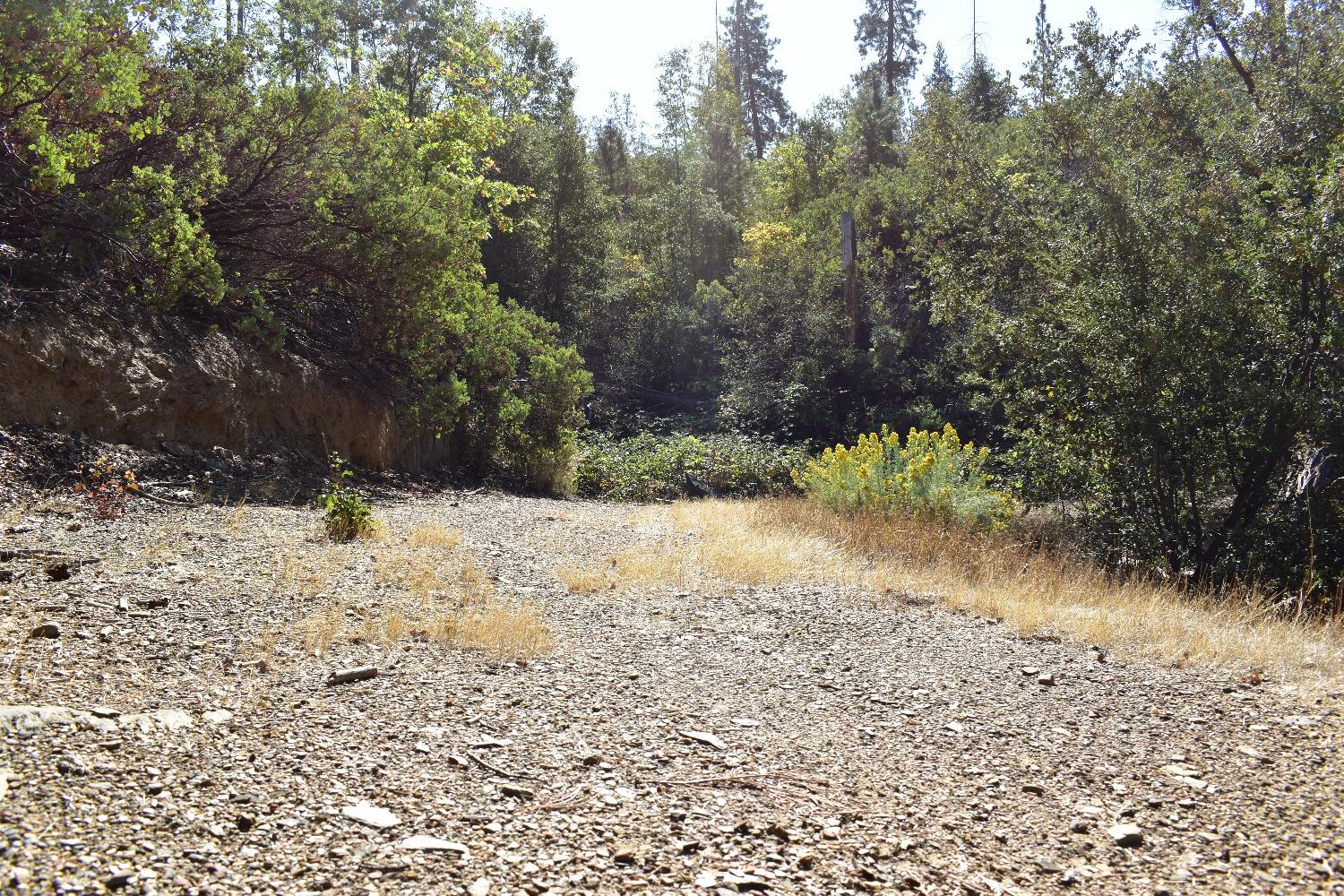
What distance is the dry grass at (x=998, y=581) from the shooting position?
4.98 m

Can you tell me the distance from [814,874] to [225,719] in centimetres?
214

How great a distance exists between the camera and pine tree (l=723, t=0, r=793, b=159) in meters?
39.8

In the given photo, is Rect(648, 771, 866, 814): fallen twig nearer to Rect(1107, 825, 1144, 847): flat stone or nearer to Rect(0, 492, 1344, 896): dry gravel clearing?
Rect(0, 492, 1344, 896): dry gravel clearing

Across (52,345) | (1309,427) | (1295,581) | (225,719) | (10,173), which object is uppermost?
(10,173)

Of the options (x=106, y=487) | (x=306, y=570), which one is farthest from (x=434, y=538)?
(x=106, y=487)

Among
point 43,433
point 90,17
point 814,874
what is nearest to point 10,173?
point 90,17

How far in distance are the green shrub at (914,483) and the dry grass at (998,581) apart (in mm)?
371

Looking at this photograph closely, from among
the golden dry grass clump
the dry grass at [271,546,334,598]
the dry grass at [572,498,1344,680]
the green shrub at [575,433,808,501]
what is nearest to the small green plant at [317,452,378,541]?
the dry grass at [271,546,334,598]

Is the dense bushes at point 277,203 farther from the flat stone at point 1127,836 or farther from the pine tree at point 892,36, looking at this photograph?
the pine tree at point 892,36

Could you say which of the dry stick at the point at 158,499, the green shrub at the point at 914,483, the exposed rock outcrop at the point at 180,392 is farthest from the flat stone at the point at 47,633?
the green shrub at the point at 914,483

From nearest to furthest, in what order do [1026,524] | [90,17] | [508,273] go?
[90,17] < [1026,524] < [508,273]

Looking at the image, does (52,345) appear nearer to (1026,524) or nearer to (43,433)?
(43,433)

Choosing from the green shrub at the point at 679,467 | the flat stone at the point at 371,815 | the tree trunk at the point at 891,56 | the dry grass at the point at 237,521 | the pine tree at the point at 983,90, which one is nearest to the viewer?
the flat stone at the point at 371,815

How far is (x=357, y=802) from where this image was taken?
8.64ft
